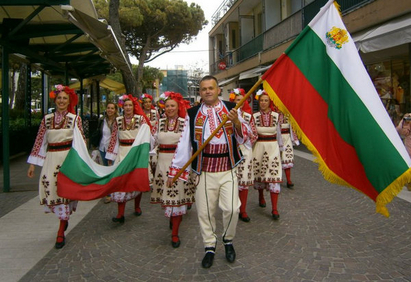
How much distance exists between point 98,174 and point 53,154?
0.65 m

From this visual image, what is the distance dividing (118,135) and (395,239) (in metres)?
4.40

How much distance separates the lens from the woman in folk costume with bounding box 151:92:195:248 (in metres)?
4.69

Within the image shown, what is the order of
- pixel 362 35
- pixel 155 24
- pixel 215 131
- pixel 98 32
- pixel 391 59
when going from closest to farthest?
pixel 215 131 < pixel 98 32 < pixel 362 35 < pixel 391 59 < pixel 155 24

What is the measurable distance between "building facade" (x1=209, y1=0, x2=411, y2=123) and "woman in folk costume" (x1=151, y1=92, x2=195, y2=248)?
5.76 metres

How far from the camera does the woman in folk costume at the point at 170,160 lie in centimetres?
469

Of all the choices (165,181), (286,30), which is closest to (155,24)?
(286,30)

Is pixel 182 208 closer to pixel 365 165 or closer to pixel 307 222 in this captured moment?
pixel 307 222

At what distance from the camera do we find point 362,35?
10023mm

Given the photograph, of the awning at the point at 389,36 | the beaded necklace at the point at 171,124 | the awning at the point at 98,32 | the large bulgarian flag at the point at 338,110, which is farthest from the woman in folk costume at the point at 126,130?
the awning at the point at 389,36

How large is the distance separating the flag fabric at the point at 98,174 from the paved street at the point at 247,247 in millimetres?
Result: 661

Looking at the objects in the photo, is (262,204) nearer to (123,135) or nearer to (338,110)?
(123,135)

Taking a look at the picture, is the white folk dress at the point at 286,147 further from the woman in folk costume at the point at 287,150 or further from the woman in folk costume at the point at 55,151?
the woman in folk costume at the point at 55,151

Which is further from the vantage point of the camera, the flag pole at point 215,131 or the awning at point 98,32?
the awning at point 98,32

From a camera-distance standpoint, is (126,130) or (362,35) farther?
(362,35)
